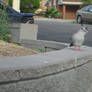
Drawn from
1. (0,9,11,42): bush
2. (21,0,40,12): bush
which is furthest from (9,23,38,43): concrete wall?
(21,0,40,12): bush

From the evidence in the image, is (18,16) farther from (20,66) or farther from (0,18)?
(20,66)

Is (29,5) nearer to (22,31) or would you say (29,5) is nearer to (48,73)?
(22,31)

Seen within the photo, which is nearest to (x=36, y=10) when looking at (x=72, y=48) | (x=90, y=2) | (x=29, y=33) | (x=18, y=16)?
(x=90, y=2)

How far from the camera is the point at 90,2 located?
39.2 m

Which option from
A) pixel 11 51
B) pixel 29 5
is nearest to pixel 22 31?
pixel 11 51

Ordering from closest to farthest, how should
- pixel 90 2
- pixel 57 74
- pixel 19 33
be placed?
pixel 57 74 → pixel 19 33 → pixel 90 2

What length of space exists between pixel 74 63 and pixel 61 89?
409 mm

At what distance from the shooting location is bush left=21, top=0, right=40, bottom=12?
38.3 metres

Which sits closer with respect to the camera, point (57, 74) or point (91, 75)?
point (57, 74)

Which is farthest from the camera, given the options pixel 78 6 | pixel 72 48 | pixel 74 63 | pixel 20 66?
pixel 78 6

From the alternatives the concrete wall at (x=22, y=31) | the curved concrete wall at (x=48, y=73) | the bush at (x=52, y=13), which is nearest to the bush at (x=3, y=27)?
the concrete wall at (x=22, y=31)

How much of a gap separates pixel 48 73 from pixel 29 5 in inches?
1372

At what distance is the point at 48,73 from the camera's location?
3.96 metres

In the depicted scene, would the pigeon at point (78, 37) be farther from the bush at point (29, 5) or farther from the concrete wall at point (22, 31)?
the bush at point (29, 5)
